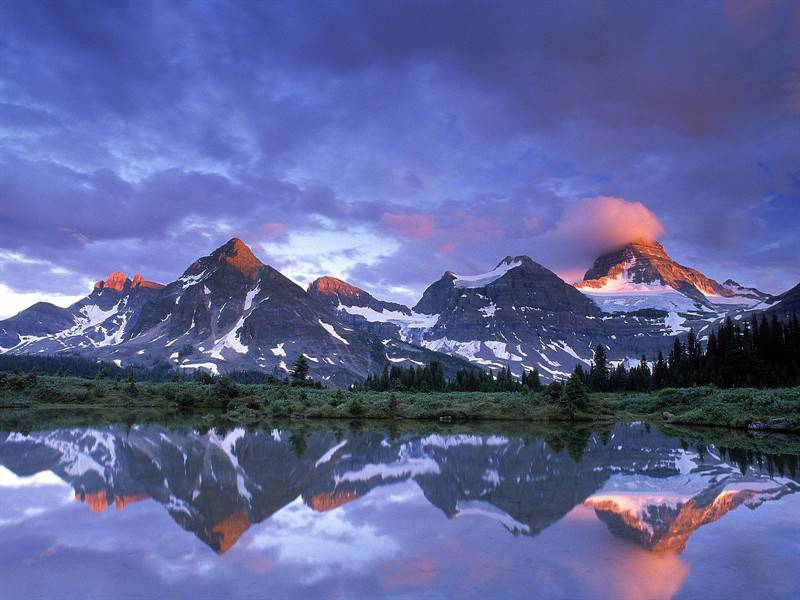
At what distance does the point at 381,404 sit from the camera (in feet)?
201

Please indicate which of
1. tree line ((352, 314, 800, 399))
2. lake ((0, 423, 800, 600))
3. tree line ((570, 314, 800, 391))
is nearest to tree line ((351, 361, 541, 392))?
tree line ((352, 314, 800, 399))

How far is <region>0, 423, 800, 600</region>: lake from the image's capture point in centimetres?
1061

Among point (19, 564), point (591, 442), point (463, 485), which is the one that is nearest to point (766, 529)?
point (463, 485)

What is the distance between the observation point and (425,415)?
195 feet

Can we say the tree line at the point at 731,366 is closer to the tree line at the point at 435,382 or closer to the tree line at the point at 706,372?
Answer: the tree line at the point at 706,372

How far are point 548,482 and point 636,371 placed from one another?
94527 mm

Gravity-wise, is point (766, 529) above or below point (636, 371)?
below

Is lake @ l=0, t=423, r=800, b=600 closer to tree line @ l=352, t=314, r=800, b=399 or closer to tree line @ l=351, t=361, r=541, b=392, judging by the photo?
tree line @ l=352, t=314, r=800, b=399

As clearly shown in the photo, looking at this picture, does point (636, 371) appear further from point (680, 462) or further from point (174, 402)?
point (680, 462)

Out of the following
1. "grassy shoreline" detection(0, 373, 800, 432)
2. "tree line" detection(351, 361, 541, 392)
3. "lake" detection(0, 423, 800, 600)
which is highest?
"tree line" detection(351, 361, 541, 392)

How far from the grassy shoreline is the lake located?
947 inches

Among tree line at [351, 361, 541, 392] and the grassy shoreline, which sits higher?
tree line at [351, 361, 541, 392]

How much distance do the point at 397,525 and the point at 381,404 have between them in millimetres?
46386

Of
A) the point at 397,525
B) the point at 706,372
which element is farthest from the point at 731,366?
the point at 397,525
